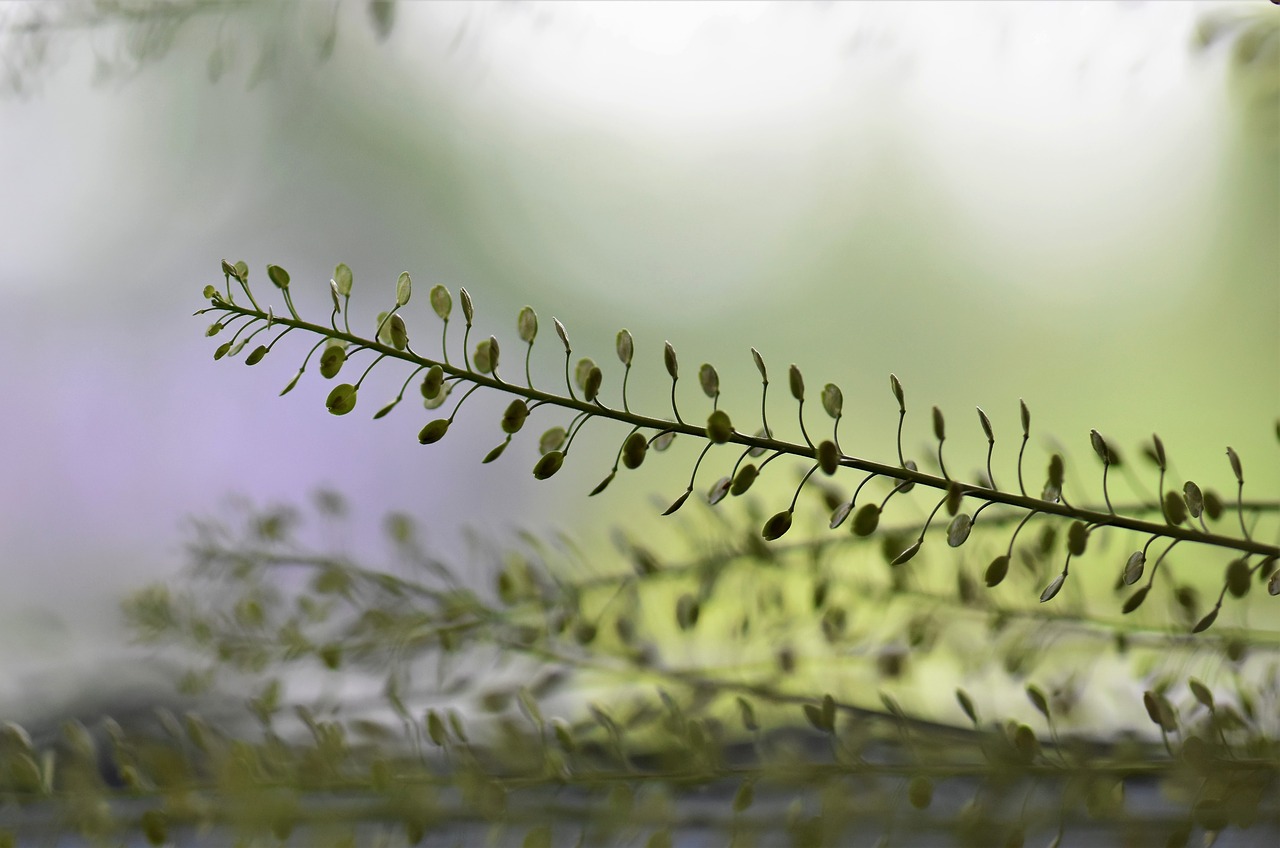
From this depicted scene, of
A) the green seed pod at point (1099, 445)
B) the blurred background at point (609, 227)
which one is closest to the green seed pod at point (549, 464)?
the green seed pod at point (1099, 445)

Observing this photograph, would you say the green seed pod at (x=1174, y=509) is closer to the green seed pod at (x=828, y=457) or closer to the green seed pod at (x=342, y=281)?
the green seed pod at (x=828, y=457)

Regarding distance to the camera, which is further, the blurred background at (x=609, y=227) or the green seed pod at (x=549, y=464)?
the blurred background at (x=609, y=227)

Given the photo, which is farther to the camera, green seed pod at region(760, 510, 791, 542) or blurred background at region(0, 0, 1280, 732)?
blurred background at region(0, 0, 1280, 732)

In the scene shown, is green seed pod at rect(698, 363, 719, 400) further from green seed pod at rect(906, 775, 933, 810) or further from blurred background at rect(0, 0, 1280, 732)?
blurred background at rect(0, 0, 1280, 732)

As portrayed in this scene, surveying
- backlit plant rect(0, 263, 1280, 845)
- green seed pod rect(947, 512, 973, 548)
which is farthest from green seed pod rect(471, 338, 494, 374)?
green seed pod rect(947, 512, 973, 548)

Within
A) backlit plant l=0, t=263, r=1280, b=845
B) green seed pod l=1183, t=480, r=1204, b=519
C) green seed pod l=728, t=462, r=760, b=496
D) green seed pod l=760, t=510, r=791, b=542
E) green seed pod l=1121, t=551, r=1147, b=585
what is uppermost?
green seed pod l=728, t=462, r=760, b=496

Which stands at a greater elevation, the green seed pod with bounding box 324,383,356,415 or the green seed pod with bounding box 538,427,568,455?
the green seed pod with bounding box 324,383,356,415

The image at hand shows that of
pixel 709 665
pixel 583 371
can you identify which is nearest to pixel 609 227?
pixel 709 665

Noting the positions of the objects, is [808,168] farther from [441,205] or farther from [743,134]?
[441,205]
